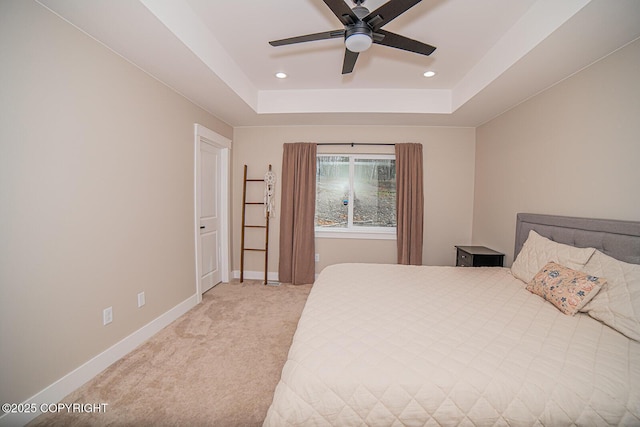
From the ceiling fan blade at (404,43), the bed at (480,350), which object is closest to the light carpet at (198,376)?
the bed at (480,350)

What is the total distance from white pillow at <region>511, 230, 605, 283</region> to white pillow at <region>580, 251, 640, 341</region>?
157 millimetres

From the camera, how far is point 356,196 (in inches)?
154

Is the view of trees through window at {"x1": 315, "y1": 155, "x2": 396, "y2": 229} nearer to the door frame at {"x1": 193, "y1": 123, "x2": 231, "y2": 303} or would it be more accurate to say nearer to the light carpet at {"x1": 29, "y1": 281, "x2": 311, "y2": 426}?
the door frame at {"x1": 193, "y1": 123, "x2": 231, "y2": 303}

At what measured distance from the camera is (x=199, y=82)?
2.39 metres

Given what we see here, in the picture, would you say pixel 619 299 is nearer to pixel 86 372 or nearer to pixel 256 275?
pixel 86 372

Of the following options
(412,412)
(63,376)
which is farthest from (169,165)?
(412,412)

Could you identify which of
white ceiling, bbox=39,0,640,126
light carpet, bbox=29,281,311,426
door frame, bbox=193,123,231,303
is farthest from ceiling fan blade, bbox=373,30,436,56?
light carpet, bbox=29,281,311,426

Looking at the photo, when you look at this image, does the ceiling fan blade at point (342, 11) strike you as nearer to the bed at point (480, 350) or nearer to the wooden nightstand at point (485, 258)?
the bed at point (480, 350)

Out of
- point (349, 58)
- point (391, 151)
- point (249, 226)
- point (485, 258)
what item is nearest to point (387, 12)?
point (349, 58)

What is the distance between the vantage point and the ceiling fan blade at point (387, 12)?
1.30m

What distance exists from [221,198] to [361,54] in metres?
2.61

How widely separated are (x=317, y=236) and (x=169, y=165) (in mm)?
2197

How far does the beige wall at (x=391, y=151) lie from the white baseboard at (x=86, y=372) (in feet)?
5.53

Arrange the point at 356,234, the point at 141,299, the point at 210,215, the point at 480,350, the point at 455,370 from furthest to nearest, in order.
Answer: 1. the point at 356,234
2. the point at 210,215
3. the point at 141,299
4. the point at 480,350
5. the point at 455,370
